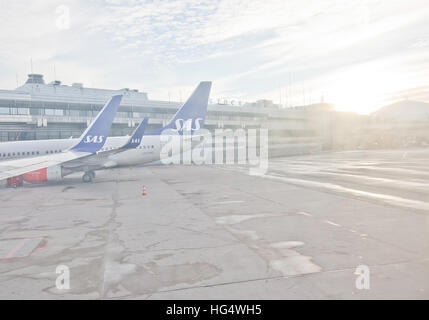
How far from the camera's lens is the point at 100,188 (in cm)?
2505

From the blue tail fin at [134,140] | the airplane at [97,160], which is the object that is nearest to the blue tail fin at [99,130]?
the airplane at [97,160]

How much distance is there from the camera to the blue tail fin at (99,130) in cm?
2795

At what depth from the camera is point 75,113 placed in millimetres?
57062

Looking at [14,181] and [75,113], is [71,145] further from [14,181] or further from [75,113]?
[75,113]

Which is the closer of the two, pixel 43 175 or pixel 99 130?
pixel 43 175

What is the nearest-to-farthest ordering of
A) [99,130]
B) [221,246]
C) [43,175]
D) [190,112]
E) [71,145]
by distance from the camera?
[221,246] → [43,175] → [99,130] → [71,145] → [190,112]

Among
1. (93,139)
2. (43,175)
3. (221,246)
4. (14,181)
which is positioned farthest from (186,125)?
(221,246)

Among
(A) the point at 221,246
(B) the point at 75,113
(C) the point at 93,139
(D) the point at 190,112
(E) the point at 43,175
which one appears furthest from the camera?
(B) the point at 75,113

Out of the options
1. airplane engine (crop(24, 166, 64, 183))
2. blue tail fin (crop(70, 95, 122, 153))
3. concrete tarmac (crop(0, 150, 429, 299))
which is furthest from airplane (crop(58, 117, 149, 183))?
concrete tarmac (crop(0, 150, 429, 299))

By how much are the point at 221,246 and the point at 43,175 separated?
2117 centimetres

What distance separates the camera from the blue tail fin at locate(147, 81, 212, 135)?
36.4 metres

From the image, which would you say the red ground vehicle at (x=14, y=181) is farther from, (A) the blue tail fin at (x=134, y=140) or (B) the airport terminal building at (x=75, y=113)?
(B) the airport terminal building at (x=75, y=113)

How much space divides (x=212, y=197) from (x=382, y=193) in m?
9.45

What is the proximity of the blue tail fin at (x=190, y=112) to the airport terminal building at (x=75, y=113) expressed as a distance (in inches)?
967
